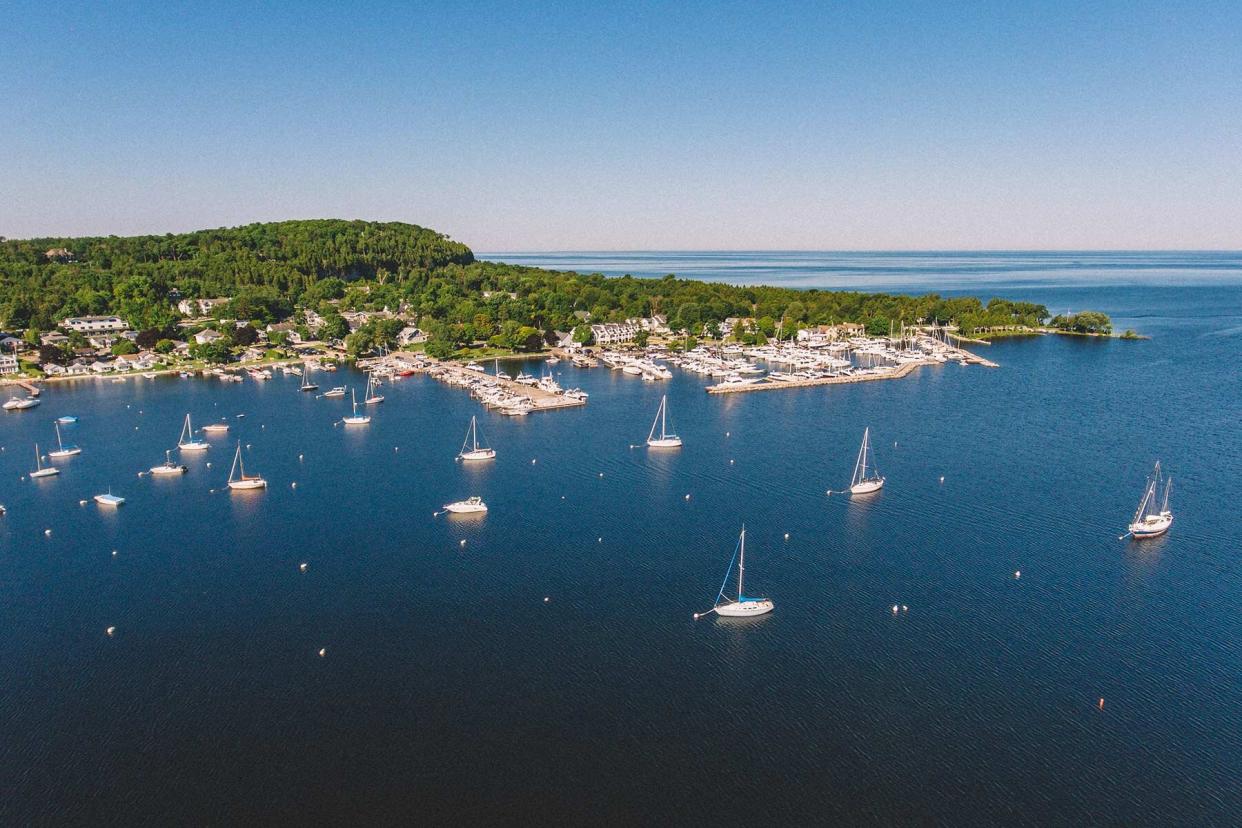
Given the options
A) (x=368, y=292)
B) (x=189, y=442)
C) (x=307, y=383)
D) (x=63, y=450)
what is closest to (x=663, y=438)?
(x=189, y=442)

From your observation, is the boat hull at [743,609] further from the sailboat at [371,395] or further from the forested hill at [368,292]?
the forested hill at [368,292]

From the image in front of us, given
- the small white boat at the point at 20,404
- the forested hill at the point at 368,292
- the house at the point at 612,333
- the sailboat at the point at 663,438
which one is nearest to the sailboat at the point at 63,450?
the small white boat at the point at 20,404

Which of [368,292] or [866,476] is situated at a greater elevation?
[368,292]

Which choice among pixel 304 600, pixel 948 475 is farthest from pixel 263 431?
pixel 948 475

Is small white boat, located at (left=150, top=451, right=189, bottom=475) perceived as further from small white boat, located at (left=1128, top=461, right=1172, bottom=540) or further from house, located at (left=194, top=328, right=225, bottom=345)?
small white boat, located at (left=1128, top=461, right=1172, bottom=540)

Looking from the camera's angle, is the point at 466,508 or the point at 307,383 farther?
the point at 307,383

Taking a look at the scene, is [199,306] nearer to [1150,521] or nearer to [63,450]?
[63,450]

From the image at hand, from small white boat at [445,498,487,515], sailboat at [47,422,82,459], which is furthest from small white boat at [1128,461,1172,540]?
sailboat at [47,422,82,459]
